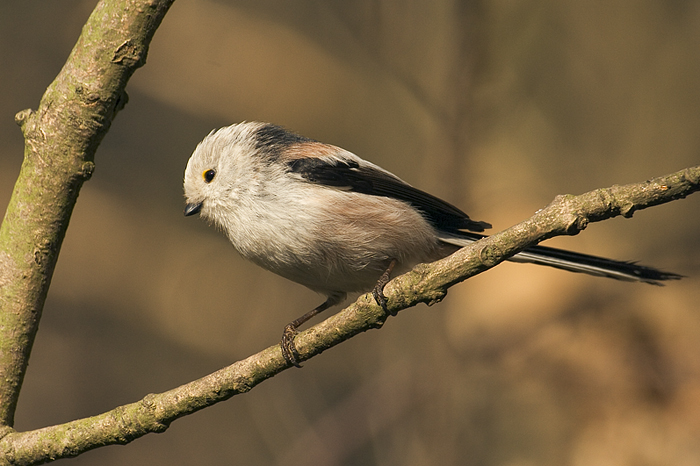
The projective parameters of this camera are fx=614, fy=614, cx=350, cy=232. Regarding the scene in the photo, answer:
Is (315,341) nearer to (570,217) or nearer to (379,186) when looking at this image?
(570,217)

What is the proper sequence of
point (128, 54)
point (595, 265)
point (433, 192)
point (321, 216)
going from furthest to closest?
point (433, 192) < point (321, 216) < point (595, 265) < point (128, 54)

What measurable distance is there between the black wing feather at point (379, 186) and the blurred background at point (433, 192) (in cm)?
145

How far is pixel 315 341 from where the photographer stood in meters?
2.23

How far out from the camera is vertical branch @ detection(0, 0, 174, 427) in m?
2.05

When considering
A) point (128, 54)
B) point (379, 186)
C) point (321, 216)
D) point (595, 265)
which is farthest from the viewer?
point (379, 186)

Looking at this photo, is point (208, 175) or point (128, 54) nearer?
point (128, 54)

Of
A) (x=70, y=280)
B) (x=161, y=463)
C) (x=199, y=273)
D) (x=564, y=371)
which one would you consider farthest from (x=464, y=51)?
(x=161, y=463)

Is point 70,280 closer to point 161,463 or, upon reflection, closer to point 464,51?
point 161,463

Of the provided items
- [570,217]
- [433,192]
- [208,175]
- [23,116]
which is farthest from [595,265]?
[23,116]

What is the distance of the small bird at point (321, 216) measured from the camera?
2.88 metres

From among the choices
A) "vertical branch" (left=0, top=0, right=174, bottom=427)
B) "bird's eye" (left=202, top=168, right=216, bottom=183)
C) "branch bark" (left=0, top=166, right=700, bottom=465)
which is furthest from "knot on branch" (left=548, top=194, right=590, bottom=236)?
"bird's eye" (left=202, top=168, right=216, bottom=183)

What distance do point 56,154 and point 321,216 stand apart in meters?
1.21

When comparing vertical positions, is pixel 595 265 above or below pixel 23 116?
above

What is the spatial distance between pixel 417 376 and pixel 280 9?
4203mm
